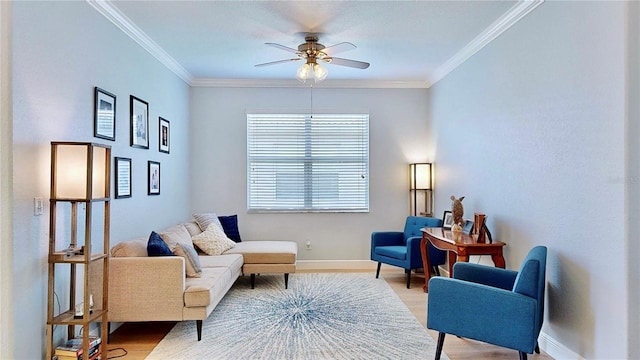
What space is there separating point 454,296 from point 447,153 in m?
2.64

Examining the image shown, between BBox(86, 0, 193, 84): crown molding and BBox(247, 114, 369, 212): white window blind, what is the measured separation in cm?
130

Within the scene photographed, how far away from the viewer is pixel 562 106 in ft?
8.58

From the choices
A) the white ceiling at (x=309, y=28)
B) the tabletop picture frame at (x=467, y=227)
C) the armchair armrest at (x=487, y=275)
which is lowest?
the armchair armrest at (x=487, y=275)

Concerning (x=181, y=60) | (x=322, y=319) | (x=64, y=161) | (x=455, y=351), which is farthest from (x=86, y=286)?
(x=181, y=60)

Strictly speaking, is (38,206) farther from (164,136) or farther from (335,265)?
(335,265)

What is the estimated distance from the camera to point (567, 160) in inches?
101

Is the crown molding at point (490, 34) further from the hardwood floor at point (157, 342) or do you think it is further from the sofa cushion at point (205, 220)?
the sofa cushion at point (205, 220)

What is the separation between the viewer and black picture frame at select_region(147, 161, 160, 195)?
12.9ft

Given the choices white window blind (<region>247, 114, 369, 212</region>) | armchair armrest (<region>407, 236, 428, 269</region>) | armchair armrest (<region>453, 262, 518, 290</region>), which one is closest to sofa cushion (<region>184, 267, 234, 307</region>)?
armchair armrest (<region>453, 262, 518, 290</region>)

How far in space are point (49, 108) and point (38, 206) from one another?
2.10 feet

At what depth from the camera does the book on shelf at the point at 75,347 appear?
2.38 metres

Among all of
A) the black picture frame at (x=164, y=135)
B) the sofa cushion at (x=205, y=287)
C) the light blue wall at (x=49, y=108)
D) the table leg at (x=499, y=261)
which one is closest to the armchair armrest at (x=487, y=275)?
the table leg at (x=499, y=261)

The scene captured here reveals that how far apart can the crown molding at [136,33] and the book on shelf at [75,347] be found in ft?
8.08

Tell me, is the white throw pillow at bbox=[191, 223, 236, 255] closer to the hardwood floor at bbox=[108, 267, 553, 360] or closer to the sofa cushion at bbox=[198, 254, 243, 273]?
the sofa cushion at bbox=[198, 254, 243, 273]
